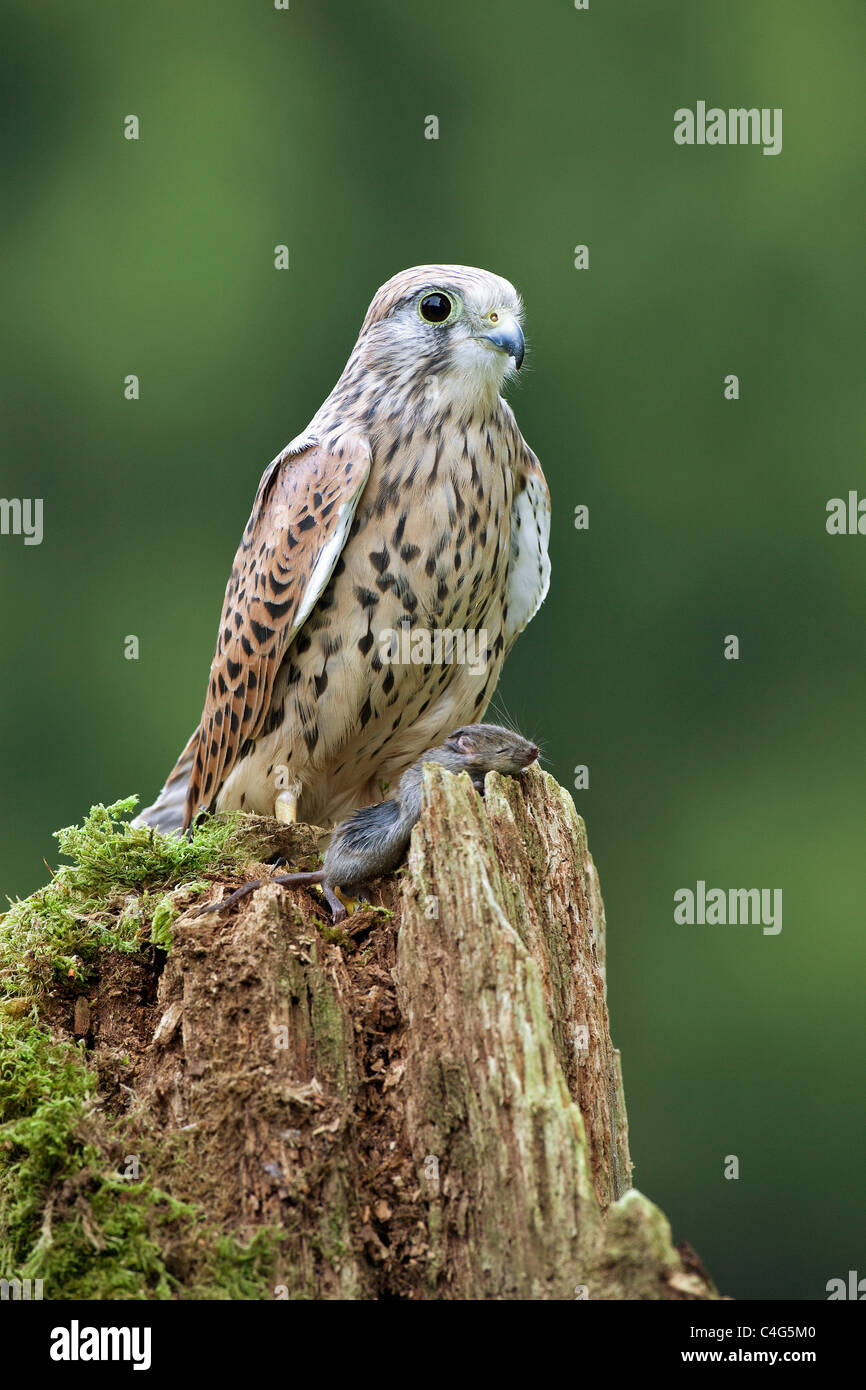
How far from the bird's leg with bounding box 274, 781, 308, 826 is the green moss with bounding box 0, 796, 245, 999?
0.48 meters

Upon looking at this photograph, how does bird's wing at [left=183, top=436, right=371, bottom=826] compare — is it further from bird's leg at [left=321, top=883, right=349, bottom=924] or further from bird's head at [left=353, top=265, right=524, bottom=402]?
bird's leg at [left=321, top=883, right=349, bottom=924]

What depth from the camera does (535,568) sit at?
12.5ft

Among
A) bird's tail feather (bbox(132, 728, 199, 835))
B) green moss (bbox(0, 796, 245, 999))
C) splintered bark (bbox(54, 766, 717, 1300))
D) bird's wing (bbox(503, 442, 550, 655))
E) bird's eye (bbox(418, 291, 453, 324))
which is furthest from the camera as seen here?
bird's tail feather (bbox(132, 728, 199, 835))

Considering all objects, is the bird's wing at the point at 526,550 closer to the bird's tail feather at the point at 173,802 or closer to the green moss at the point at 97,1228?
the bird's tail feather at the point at 173,802

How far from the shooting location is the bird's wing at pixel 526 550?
12.4ft

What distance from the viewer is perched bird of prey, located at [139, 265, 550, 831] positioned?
133 inches

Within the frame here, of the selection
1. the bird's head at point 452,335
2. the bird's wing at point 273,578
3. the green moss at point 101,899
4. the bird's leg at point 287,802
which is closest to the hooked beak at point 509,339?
the bird's head at point 452,335

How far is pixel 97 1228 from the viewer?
6.66 ft

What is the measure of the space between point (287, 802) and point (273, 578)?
2.01 feet

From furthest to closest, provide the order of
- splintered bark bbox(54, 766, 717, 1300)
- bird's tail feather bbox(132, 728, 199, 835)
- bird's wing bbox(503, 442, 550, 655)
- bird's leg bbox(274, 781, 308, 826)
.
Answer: bird's tail feather bbox(132, 728, 199, 835) → bird's wing bbox(503, 442, 550, 655) → bird's leg bbox(274, 781, 308, 826) → splintered bark bbox(54, 766, 717, 1300)

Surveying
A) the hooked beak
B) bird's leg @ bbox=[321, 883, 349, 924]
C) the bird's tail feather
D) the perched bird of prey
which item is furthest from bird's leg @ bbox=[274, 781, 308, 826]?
the hooked beak

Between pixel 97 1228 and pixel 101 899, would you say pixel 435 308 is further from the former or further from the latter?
pixel 97 1228

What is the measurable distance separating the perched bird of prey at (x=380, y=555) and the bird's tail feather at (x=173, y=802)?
56cm
